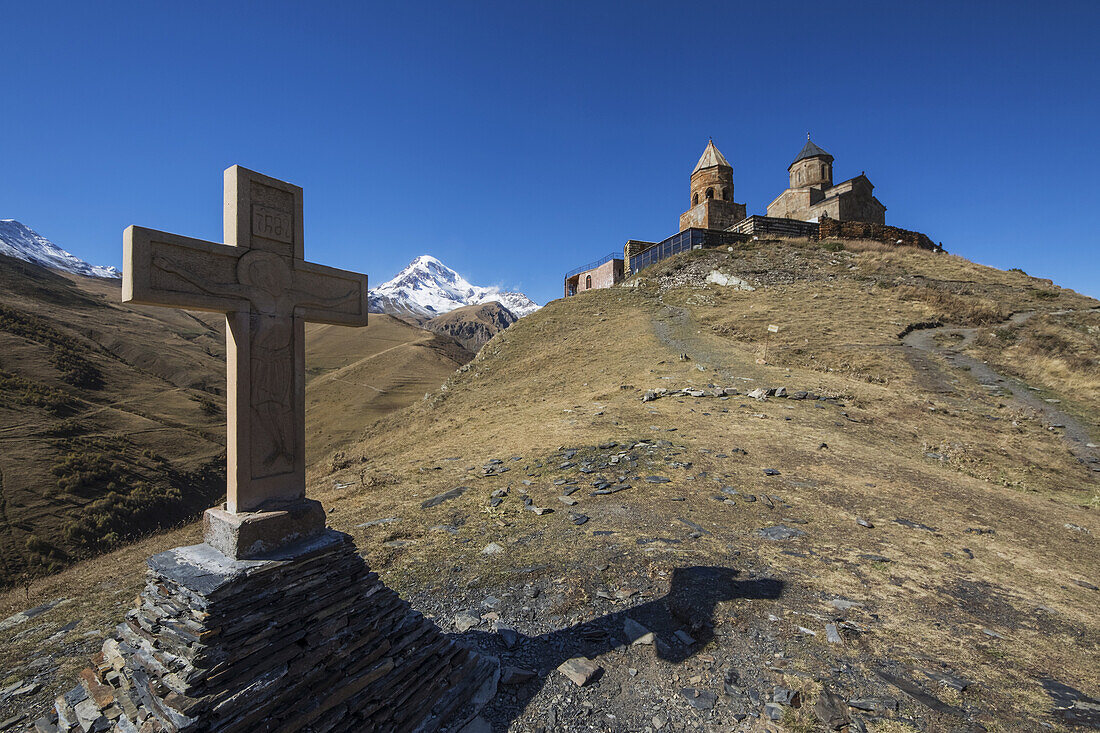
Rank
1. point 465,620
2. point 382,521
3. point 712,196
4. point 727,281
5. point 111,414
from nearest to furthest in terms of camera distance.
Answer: point 465,620 → point 382,521 → point 727,281 → point 111,414 → point 712,196

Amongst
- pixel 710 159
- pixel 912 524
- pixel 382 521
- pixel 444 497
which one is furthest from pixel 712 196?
pixel 382 521

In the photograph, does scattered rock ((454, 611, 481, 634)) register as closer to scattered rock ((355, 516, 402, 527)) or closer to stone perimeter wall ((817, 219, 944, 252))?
scattered rock ((355, 516, 402, 527))

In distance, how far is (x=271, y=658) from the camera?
301cm

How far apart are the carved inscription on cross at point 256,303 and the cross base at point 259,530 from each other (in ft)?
0.48

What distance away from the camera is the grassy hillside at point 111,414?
67.5 ft

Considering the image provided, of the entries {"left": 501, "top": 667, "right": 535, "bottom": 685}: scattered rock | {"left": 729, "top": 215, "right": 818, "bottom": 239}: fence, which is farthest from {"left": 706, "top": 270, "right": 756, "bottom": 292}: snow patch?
{"left": 501, "top": 667, "right": 535, "bottom": 685}: scattered rock

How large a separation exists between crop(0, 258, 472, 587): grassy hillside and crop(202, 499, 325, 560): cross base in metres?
17.8

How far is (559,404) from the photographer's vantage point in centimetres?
1535

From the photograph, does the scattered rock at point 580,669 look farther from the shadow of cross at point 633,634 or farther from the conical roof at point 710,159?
the conical roof at point 710,159

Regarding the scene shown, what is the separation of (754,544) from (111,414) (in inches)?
1902

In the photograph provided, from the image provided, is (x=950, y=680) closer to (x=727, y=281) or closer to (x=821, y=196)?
(x=727, y=281)

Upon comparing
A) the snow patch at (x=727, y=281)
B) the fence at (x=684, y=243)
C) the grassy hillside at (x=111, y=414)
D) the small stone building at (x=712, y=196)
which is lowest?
the grassy hillside at (x=111, y=414)

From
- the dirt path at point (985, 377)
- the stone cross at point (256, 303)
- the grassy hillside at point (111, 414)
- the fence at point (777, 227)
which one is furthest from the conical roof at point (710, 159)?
the stone cross at point (256, 303)

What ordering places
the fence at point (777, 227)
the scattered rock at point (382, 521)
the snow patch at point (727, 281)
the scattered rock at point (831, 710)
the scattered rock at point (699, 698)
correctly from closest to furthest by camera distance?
the scattered rock at point (831, 710) < the scattered rock at point (699, 698) < the scattered rock at point (382, 521) < the snow patch at point (727, 281) < the fence at point (777, 227)
